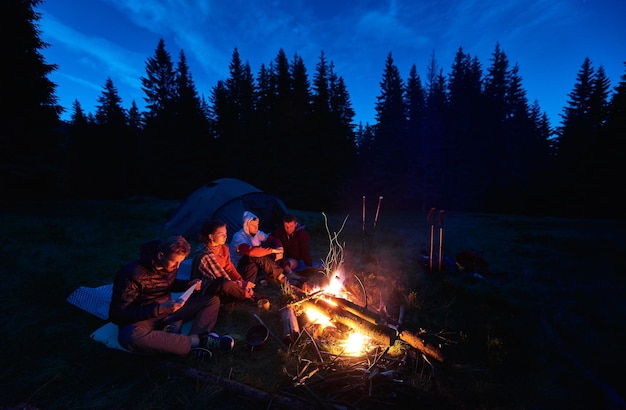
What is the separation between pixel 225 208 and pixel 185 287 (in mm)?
5140

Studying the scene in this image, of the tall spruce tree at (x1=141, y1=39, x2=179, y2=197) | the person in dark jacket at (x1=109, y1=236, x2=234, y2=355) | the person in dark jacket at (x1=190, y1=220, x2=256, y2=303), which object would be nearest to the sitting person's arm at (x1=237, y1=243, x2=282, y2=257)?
the person in dark jacket at (x1=190, y1=220, x2=256, y2=303)

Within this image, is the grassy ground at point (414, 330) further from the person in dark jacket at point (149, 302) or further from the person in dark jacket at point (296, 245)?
the person in dark jacket at point (296, 245)

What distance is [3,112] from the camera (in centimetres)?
1193

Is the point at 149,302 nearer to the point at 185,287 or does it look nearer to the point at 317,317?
the point at 185,287

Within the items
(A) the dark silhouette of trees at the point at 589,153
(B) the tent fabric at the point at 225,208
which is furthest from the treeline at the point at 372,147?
(B) the tent fabric at the point at 225,208

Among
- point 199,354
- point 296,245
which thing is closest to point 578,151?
point 296,245

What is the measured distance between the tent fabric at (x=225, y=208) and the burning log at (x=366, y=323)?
543 cm

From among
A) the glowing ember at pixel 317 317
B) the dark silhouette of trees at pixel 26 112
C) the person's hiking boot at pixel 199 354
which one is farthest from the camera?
the dark silhouette of trees at pixel 26 112

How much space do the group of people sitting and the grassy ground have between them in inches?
11.4

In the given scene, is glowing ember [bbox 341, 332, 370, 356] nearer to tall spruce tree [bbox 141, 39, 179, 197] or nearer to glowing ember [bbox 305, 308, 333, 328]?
glowing ember [bbox 305, 308, 333, 328]

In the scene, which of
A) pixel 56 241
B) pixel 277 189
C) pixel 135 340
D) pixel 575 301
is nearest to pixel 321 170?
pixel 277 189

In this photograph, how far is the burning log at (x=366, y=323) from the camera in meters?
3.15

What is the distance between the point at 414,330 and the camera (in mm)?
3963

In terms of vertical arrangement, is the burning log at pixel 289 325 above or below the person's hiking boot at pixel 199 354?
above
